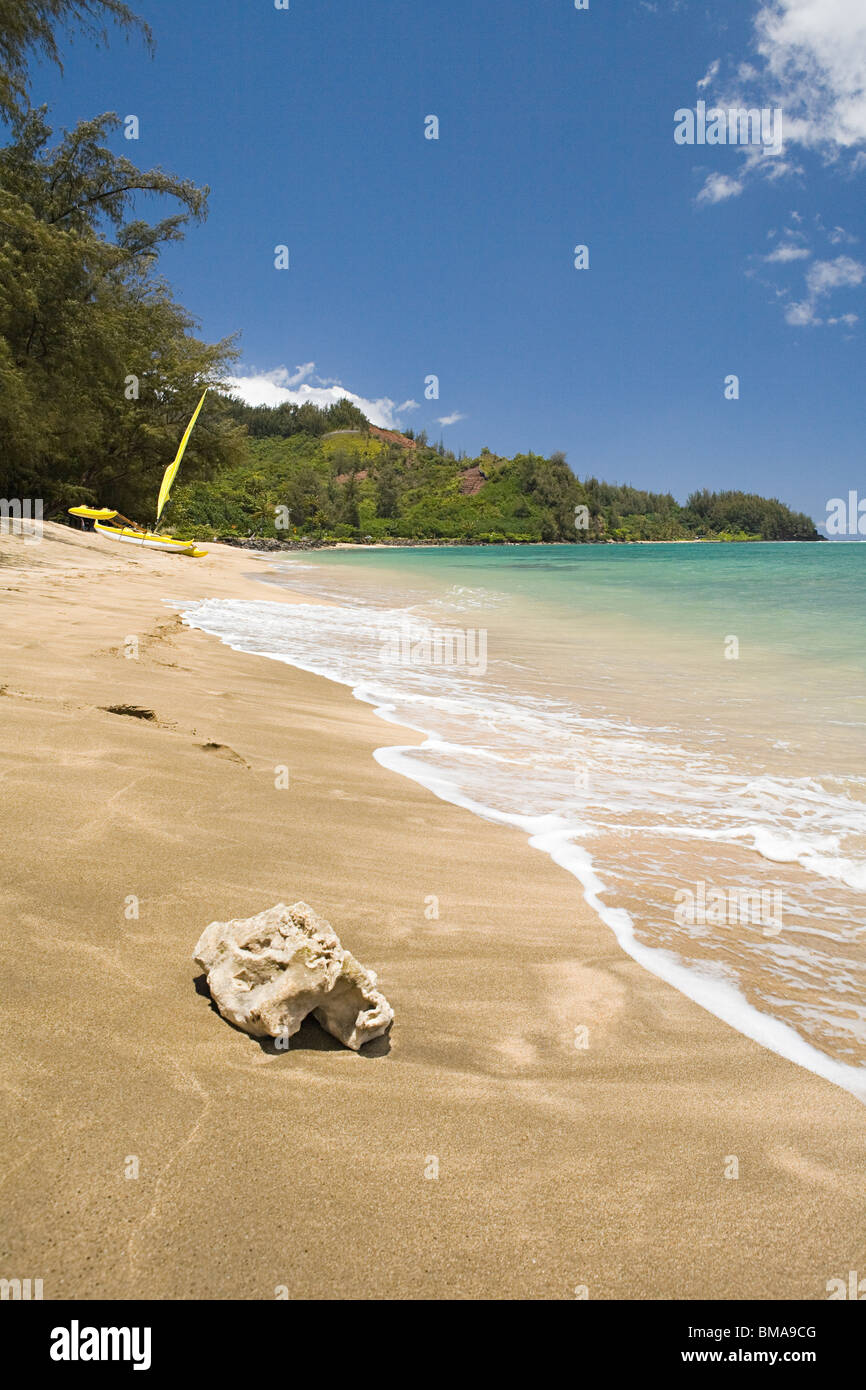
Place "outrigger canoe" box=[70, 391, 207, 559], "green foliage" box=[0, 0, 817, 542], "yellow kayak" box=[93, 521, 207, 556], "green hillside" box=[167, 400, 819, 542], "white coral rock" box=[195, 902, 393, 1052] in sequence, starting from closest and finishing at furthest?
"white coral rock" box=[195, 902, 393, 1052] < "green foliage" box=[0, 0, 817, 542] < "yellow kayak" box=[93, 521, 207, 556] < "outrigger canoe" box=[70, 391, 207, 559] < "green hillside" box=[167, 400, 819, 542]

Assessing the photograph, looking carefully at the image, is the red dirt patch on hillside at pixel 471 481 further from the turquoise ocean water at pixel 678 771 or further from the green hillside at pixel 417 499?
the turquoise ocean water at pixel 678 771

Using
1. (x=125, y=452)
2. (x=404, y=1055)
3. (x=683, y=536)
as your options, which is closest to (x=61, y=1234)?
(x=404, y=1055)

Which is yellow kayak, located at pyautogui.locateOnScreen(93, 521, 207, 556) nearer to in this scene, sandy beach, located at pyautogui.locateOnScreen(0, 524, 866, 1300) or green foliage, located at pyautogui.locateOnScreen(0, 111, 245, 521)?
green foliage, located at pyautogui.locateOnScreen(0, 111, 245, 521)

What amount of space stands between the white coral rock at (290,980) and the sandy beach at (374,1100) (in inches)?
2.5

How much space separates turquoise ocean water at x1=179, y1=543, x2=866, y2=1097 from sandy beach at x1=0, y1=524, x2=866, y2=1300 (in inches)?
13.9

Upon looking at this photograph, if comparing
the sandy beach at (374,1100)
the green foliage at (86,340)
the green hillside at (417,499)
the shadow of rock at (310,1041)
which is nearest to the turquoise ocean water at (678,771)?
the sandy beach at (374,1100)

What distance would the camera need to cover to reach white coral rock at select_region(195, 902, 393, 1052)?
5.89ft

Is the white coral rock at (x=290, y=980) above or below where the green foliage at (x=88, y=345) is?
below

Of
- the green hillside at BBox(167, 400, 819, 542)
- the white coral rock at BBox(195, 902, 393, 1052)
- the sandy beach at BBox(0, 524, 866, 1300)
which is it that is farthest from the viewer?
the green hillside at BBox(167, 400, 819, 542)

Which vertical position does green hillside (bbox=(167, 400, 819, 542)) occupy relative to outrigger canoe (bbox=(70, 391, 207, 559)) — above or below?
above

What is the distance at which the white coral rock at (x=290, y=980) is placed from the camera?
1.79 m

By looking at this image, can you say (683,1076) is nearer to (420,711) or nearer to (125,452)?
(420,711)

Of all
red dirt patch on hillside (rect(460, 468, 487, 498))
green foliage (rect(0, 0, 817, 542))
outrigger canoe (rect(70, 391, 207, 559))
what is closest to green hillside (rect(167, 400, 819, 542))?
red dirt patch on hillside (rect(460, 468, 487, 498))

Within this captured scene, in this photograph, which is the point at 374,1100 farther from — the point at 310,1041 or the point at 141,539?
the point at 141,539
